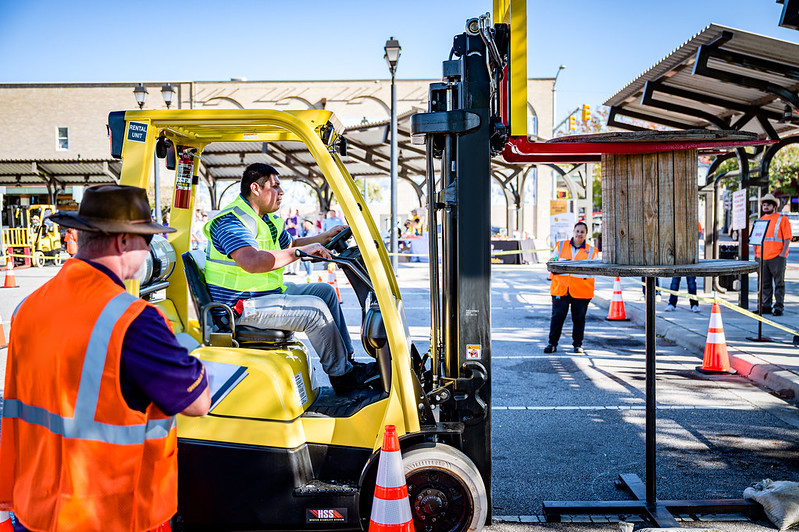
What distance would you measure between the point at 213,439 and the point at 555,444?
9.99ft

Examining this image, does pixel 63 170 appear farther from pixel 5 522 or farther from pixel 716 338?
pixel 5 522

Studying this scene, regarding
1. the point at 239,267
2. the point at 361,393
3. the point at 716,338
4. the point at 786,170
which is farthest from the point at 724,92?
the point at 786,170

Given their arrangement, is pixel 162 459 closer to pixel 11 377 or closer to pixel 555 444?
pixel 11 377

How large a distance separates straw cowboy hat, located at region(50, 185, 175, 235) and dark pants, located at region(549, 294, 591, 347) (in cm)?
724

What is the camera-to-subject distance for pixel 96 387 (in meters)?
2.10

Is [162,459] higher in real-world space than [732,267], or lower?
lower

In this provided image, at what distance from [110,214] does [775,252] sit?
38.1 feet

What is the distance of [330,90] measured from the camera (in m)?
45.6

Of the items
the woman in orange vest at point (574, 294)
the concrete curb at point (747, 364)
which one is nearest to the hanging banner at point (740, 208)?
the concrete curb at point (747, 364)

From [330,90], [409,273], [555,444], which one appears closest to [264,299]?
[555,444]

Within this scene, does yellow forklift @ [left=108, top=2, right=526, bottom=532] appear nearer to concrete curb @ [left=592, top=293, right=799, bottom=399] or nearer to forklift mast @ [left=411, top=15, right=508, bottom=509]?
forklift mast @ [left=411, top=15, right=508, bottom=509]

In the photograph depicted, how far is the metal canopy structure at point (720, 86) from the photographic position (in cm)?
790

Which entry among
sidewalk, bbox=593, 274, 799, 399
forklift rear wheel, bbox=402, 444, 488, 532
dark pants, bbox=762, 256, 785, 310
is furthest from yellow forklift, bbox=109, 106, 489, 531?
dark pants, bbox=762, 256, 785, 310

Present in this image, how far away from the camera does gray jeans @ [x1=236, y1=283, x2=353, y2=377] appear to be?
3.73 m
